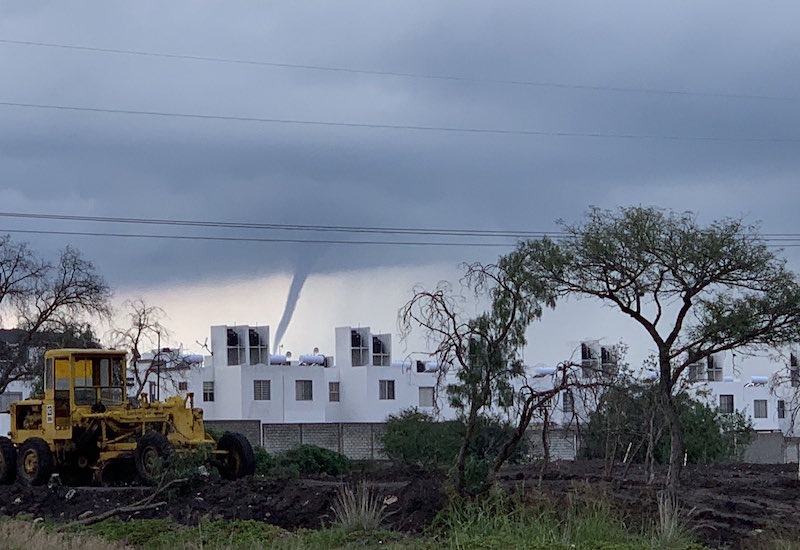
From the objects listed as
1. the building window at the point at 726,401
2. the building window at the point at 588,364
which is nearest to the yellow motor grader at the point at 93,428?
the building window at the point at 588,364

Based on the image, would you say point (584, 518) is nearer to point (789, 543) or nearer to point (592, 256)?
point (789, 543)

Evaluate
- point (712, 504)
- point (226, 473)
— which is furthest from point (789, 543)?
point (226, 473)

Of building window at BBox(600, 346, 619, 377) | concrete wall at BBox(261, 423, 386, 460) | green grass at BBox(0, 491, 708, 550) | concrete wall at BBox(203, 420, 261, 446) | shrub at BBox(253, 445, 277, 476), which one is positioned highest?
building window at BBox(600, 346, 619, 377)

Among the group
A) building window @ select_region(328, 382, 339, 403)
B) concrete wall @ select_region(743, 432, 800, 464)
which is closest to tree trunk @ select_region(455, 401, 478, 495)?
concrete wall @ select_region(743, 432, 800, 464)

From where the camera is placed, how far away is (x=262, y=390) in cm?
7850

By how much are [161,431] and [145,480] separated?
2706 millimetres

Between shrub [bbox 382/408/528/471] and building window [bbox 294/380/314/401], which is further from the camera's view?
building window [bbox 294/380/314/401]

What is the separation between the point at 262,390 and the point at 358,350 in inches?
317

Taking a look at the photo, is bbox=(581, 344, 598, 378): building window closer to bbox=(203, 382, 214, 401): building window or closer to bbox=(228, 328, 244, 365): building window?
bbox=(203, 382, 214, 401): building window

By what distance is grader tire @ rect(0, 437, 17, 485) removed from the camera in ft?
103

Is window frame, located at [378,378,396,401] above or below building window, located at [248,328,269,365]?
below

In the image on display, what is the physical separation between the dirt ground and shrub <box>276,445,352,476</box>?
38.2 feet

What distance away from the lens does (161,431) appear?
30.6 metres

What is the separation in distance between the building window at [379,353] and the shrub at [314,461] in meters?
41.7
